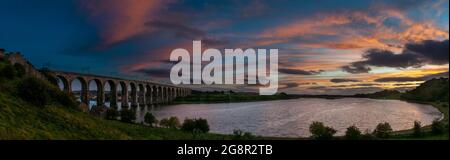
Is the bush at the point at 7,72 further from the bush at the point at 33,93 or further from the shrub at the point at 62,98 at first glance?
the bush at the point at 33,93

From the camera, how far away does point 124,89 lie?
110 metres

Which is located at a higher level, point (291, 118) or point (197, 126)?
point (197, 126)

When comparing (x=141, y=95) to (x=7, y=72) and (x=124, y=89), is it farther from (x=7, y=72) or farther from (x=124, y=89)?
(x=7, y=72)

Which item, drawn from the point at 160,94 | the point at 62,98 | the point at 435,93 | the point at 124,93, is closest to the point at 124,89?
the point at 124,93

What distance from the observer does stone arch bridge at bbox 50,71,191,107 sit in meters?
80.4

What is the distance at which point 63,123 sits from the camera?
2530 cm

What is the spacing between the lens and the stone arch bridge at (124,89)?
264 ft

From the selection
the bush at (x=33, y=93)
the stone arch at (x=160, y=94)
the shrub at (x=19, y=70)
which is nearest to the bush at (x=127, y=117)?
the shrub at (x=19, y=70)

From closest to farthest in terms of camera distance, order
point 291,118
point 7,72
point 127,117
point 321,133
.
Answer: point 7,72 < point 321,133 < point 127,117 < point 291,118

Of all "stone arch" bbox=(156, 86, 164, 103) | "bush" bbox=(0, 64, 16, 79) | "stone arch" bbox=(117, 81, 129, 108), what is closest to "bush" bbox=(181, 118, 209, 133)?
"bush" bbox=(0, 64, 16, 79)
